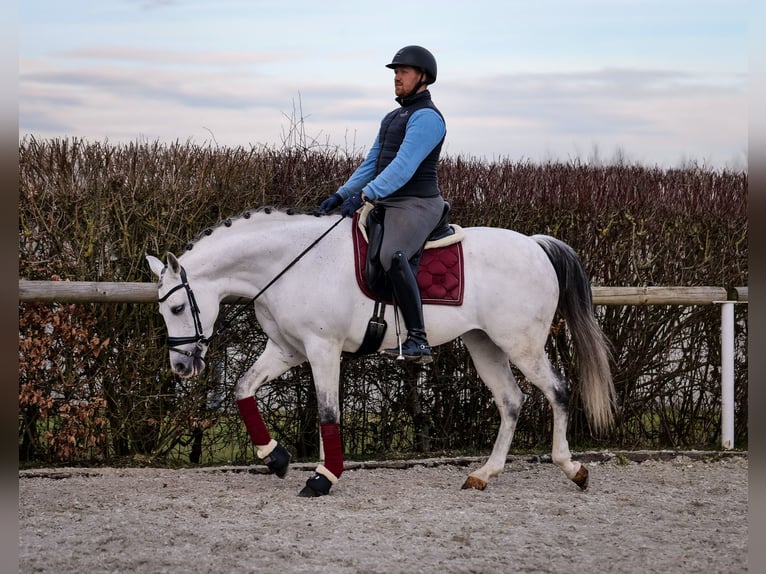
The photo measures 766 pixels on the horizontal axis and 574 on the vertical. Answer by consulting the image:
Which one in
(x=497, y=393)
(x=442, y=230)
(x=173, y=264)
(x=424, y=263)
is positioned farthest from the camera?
(x=497, y=393)

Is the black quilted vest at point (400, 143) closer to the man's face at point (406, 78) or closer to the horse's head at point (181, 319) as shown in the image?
the man's face at point (406, 78)

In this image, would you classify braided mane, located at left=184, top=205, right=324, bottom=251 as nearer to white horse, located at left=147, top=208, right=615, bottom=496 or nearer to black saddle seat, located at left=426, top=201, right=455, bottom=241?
white horse, located at left=147, top=208, right=615, bottom=496

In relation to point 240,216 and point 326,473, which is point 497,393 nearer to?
point 326,473

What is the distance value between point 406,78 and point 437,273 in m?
1.37

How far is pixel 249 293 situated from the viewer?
685 cm

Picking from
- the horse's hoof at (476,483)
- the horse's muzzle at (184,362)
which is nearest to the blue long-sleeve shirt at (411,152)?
the horse's muzzle at (184,362)

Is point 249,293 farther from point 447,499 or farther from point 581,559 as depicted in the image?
point 581,559

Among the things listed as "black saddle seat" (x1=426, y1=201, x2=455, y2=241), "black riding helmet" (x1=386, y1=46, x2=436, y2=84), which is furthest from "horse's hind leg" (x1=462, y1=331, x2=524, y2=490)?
"black riding helmet" (x1=386, y1=46, x2=436, y2=84)

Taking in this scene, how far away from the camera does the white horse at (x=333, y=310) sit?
21.9ft

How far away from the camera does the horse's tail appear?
731cm

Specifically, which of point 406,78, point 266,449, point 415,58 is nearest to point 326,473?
point 266,449

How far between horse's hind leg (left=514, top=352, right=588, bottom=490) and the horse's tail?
0.94ft

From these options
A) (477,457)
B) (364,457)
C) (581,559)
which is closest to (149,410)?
(364,457)

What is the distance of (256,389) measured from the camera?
7012 millimetres
